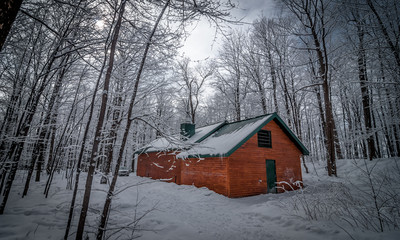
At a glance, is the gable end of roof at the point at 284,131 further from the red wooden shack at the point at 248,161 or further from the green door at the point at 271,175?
the green door at the point at 271,175

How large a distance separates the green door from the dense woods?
2924 mm

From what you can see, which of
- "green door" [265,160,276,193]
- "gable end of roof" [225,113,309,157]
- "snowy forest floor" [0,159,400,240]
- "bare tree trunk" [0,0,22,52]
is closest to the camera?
"bare tree trunk" [0,0,22,52]

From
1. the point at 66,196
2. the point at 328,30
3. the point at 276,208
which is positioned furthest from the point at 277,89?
the point at 66,196

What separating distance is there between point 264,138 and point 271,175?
240 centimetres

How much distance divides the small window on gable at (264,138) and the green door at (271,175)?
1095 millimetres

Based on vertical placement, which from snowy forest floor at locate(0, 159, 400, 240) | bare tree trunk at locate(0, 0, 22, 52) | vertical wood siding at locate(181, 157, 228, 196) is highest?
bare tree trunk at locate(0, 0, 22, 52)

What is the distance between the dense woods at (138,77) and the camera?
161 inches

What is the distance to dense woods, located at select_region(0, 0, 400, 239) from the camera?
4.10m

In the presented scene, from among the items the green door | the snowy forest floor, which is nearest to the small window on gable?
the green door

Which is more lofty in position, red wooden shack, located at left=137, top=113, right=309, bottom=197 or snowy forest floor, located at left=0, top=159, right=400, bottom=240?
red wooden shack, located at left=137, top=113, right=309, bottom=197

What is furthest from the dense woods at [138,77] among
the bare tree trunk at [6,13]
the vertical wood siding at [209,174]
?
the vertical wood siding at [209,174]

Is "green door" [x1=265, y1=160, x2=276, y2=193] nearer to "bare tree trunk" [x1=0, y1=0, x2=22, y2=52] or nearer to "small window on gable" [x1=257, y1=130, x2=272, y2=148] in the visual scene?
"small window on gable" [x1=257, y1=130, x2=272, y2=148]

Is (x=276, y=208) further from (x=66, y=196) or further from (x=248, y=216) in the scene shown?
(x=66, y=196)

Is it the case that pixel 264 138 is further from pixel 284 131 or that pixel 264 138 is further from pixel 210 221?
pixel 210 221
